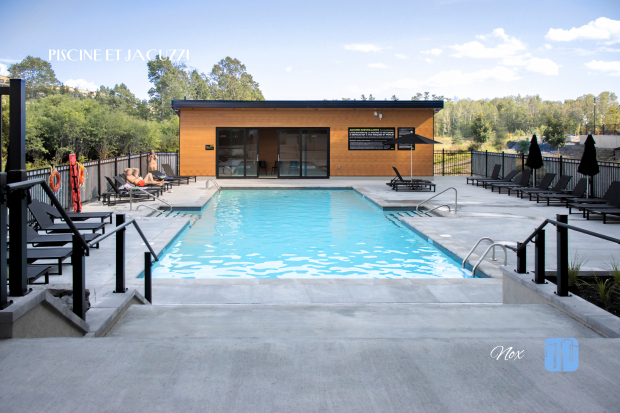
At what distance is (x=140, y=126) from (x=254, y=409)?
46.7m

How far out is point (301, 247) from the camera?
32.0ft

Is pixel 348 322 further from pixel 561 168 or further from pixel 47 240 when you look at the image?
pixel 561 168

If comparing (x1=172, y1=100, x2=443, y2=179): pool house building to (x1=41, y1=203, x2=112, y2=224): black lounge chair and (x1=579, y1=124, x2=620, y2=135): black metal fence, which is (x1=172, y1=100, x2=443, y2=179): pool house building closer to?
(x1=41, y1=203, x2=112, y2=224): black lounge chair

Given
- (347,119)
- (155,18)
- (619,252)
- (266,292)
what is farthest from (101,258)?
(155,18)

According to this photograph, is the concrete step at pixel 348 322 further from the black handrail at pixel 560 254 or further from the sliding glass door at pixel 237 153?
the sliding glass door at pixel 237 153

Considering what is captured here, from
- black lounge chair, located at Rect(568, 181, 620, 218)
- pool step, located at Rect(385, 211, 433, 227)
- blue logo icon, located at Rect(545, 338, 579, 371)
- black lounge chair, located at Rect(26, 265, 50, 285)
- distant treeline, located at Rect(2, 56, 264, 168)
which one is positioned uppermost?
distant treeline, located at Rect(2, 56, 264, 168)

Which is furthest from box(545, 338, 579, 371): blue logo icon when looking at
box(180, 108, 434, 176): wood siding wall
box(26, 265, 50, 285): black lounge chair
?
box(180, 108, 434, 176): wood siding wall

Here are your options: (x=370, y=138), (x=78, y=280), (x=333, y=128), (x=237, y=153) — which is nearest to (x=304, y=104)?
Result: (x=333, y=128)

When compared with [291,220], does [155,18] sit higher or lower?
higher

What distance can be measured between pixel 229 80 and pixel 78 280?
72737 millimetres

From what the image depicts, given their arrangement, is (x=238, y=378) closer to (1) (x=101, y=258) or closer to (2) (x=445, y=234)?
(1) (x=101, y=258)

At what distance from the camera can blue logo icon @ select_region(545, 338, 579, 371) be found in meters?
2.91

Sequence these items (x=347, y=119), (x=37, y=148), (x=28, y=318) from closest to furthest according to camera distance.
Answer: (x=28, y=318) < (x=347, y=119) < (x=37, y=148)

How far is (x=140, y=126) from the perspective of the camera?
1818 inches
